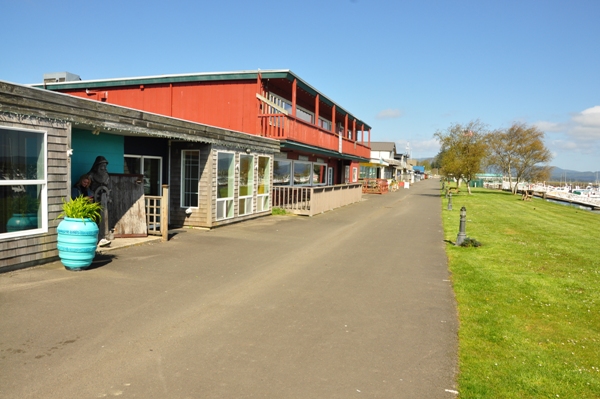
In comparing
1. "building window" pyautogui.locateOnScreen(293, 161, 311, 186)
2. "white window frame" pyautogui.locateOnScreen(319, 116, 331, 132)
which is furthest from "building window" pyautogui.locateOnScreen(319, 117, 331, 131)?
"building window" pyautogui.locateOnScreen(293, 161, 311, 186)

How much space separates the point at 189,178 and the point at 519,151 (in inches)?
1935

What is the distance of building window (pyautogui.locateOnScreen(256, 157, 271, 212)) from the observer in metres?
17.2

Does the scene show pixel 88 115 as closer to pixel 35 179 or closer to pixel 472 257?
pixel 35 179

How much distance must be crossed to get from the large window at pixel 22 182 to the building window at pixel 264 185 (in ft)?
32.0

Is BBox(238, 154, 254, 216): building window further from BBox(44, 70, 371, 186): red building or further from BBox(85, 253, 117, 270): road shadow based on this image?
BBox(85, 253, 117, 270): road shadow

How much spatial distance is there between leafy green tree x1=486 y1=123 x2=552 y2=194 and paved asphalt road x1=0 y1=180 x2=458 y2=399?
48524 mm

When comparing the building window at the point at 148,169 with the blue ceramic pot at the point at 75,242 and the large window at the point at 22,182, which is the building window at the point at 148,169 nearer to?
the large window at the point at 22,182

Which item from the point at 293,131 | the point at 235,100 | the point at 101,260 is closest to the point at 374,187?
the point at 293,131

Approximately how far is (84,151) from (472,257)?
31.1ft

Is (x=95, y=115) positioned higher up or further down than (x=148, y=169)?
higher up

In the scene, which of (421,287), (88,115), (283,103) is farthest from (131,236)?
(283,103)

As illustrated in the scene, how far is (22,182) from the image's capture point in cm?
748

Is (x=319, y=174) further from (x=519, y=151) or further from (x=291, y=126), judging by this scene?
Answer: (x=519, y=151)

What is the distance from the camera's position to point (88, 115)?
8734mm
